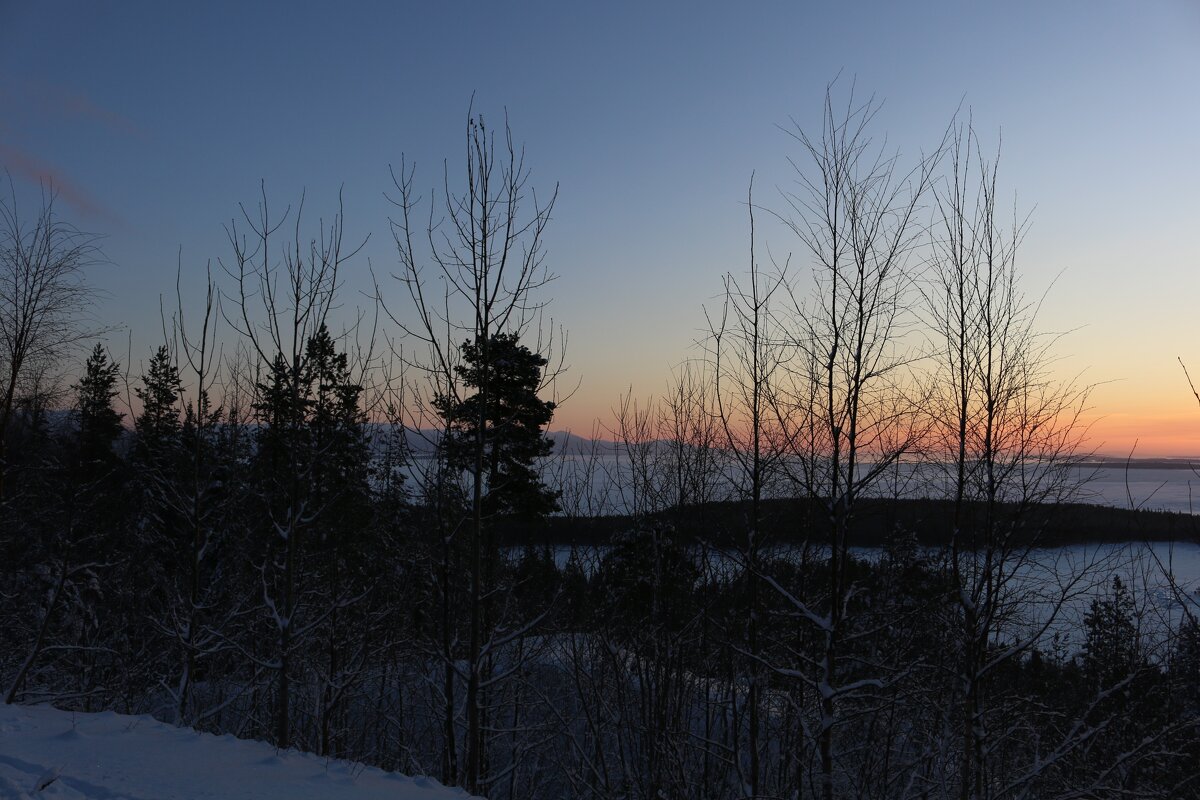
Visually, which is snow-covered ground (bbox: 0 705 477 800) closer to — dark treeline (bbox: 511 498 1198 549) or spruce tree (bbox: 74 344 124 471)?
dark treeline (bbox: 511 498 1198 549)

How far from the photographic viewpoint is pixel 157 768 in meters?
5.12

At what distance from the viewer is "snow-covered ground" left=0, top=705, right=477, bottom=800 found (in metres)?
4.63

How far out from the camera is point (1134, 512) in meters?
5.55

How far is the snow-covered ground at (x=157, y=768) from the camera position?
182 inches

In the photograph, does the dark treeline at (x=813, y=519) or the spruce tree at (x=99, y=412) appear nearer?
the dark treeline at (x=813, y=519)


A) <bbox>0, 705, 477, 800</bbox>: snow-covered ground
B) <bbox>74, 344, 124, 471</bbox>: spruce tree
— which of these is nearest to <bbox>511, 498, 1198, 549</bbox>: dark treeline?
<bbox>0, 705, 477, 800</bbox>: snow-covered ground

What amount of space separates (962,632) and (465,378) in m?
6.70

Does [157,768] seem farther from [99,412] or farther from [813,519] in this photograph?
[99,412]

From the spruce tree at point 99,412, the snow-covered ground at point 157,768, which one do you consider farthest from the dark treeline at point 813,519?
the spruce tree at point 99,412

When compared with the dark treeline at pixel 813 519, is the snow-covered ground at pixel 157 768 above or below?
below

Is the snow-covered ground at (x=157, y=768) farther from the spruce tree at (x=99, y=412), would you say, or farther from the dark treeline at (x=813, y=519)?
the spruce tree at (x=99, y=412)

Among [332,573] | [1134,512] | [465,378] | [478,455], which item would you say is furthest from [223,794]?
[332,573]

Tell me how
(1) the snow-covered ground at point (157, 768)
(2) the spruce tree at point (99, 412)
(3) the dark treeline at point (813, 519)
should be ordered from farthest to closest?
1. (2) the spruce tree at point (99, 412)
2. (3) the dark treeline at point (813, 519)
3. (1) the snow-covered ground at point (157, 768)

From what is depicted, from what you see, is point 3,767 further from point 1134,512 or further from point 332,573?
point 332,573
